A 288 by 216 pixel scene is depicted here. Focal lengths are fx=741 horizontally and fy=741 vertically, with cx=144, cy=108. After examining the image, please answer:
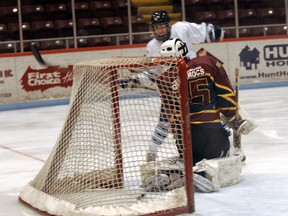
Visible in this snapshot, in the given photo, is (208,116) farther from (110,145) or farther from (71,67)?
(71,67)

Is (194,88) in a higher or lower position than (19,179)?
higher

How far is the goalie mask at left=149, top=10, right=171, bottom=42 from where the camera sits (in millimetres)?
4430

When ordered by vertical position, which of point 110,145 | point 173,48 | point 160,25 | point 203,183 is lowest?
point 203,183

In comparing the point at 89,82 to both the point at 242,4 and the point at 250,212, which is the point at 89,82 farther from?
the point at 242,4

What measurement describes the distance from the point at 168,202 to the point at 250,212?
383 millimetres

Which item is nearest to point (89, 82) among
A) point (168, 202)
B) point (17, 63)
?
point (168, 202)

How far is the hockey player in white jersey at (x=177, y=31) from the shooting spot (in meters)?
4.43

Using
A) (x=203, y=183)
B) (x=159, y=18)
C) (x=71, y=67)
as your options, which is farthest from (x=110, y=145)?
(x=71, y=67)

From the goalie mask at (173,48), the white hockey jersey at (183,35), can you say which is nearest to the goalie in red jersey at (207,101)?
the goalie mask at (173,48)

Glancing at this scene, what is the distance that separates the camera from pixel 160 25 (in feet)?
14.7

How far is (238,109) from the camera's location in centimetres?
446

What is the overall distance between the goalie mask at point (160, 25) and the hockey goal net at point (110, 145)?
2.02 ft

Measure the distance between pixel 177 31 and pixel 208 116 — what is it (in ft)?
2.79

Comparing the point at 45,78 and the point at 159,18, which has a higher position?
the point at 159,18
